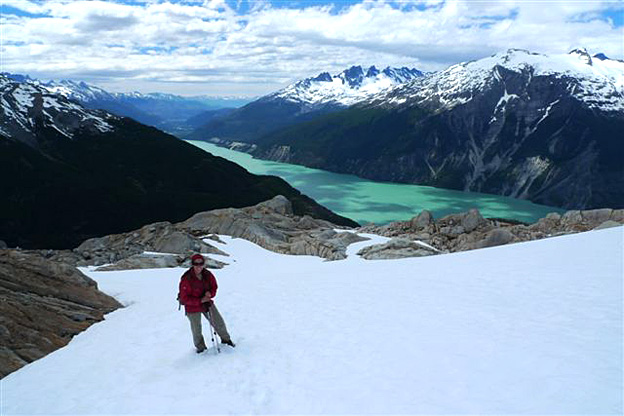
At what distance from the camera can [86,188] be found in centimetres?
15425

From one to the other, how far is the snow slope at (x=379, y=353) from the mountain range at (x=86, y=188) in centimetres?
12654

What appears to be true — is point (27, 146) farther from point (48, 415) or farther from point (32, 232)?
point (48, 415)

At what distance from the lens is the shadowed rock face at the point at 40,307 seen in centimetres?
1608

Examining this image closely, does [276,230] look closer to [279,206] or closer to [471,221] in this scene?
[279,206]

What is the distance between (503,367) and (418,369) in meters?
2.02

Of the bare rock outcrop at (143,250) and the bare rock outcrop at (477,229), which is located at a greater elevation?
the bare rock outcrop at (477,229)

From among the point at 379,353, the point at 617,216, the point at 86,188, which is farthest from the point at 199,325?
the point at 86,188

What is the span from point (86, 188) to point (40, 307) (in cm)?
15023

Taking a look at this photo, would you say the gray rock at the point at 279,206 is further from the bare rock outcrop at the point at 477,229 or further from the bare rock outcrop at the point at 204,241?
the bare rock outcrop at the point at 477,229

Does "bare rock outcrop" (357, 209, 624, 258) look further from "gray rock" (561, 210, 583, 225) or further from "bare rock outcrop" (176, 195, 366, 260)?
"bare rock outcrop" (176, 195, 366, 260)

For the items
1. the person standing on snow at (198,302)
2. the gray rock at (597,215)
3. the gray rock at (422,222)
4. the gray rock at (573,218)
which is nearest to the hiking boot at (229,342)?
the person standing on snow at (198,302)

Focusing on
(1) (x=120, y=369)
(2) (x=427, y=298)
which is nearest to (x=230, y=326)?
(1) (x=120, y=369)

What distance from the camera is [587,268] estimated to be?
18.6 metres

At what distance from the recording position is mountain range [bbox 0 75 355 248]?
450ft
